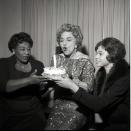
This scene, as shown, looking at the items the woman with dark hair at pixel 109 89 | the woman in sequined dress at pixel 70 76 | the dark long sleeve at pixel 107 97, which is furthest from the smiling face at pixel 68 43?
the dark long sleeve at pixel 107 97

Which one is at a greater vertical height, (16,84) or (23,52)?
(23,52)

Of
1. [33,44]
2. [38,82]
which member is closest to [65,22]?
[33,44]

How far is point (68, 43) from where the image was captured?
1231 mm

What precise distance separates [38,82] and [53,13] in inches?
16.2

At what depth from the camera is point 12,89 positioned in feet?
4.22

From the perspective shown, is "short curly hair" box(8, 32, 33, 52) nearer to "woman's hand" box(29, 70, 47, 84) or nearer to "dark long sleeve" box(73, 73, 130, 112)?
"woman's hand" box(29, 70, 47, 84)

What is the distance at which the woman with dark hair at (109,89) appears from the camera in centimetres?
111

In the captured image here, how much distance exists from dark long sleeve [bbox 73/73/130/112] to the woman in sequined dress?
0.09m

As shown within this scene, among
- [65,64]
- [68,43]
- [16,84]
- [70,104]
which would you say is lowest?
[70,104]

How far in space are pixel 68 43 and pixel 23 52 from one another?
27 centimetres

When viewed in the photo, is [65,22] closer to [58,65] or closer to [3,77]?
[58,65]

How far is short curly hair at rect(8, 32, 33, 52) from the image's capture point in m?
1.29

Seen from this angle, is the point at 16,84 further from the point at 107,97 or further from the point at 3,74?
the point at 107,97

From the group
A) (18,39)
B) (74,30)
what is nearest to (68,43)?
(74,30)
